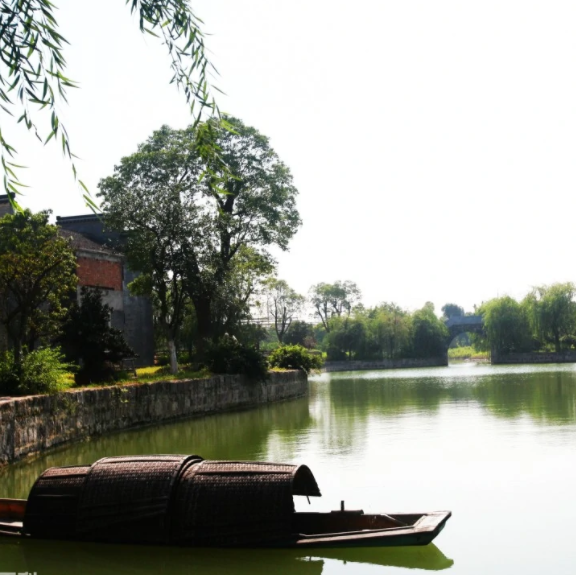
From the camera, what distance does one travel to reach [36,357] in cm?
1622

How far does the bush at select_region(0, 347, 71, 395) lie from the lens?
50.8 feet

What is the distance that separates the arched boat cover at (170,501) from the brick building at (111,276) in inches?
728

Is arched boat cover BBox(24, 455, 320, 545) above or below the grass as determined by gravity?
below

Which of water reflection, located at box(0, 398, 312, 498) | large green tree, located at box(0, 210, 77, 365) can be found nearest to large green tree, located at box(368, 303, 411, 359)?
water reflection, located at box(0, 398, 312, 498)

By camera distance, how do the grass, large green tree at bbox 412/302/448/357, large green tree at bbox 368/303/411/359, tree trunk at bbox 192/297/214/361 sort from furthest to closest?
large green tree at bbox 412/302/448/357, large green tree at bbox 368/303/411/359, tree trunk at bbox 192/297/214/361, the grass

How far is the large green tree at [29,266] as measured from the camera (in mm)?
18609

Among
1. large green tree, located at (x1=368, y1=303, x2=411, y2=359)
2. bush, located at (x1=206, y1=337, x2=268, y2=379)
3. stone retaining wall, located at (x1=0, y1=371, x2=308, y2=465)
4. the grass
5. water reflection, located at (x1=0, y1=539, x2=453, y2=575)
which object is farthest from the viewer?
large green tree, located at (x1=368, y1=303, x2=411, y2=359)

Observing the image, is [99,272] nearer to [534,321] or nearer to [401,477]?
[401,477]

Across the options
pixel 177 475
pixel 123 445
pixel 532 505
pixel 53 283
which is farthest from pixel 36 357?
pixel 532 505

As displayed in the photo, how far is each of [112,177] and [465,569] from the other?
2525 centimetres

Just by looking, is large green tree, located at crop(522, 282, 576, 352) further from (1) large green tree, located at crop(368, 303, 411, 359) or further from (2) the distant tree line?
(1) large green tree, located at crop(368, 303, 411, 359)

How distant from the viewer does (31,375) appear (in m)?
15.8

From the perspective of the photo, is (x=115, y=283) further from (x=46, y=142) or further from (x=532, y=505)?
(x=46, y=142)

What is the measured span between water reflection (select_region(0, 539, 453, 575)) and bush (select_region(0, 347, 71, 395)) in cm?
822
